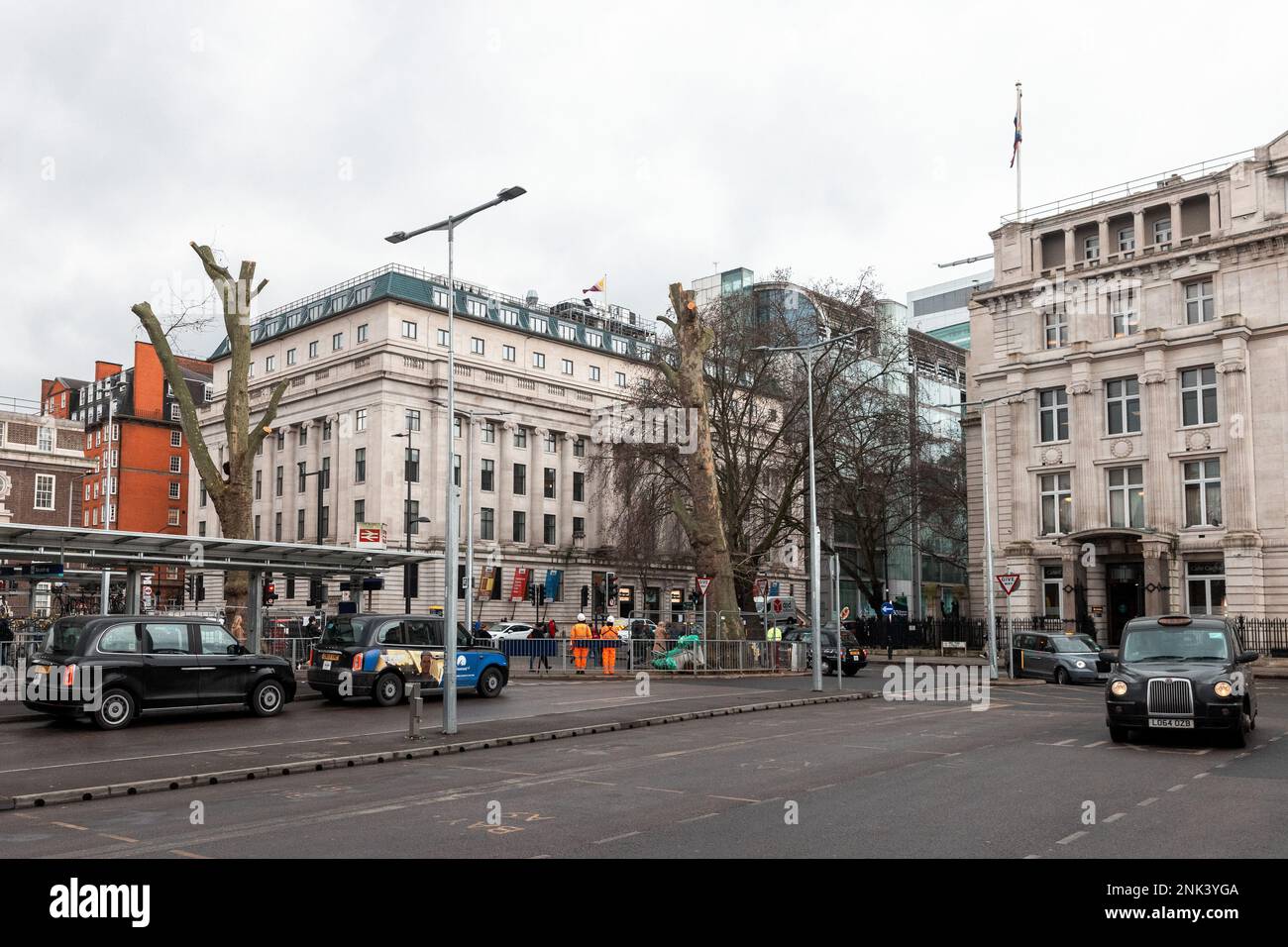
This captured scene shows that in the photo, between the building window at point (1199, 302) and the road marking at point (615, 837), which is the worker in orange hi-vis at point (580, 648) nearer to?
the road marking at point (615, 837)

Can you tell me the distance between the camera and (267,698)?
1991 centimetres

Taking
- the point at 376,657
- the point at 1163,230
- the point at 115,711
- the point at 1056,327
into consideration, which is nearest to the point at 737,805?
the point at 115,711

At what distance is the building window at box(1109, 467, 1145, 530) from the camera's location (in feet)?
155

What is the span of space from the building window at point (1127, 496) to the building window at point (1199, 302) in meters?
6.54

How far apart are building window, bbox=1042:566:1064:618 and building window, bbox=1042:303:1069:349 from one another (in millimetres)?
9965

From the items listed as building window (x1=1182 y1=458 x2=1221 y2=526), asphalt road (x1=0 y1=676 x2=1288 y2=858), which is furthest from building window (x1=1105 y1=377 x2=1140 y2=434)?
asphalt road (x1=0 y1=676 x2=1288 y2=858)

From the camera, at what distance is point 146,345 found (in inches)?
3861

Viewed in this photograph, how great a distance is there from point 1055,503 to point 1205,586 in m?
7.09

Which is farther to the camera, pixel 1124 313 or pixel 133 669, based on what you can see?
pixel 1124 313

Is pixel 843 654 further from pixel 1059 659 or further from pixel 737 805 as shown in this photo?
pixel 737 805

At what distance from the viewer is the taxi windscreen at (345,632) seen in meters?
22.2

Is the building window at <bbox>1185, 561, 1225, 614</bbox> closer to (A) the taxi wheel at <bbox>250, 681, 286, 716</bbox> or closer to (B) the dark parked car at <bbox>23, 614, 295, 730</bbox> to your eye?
(A) the taxi wheel at <bbox>250, 681, 286, 716</bbox>
